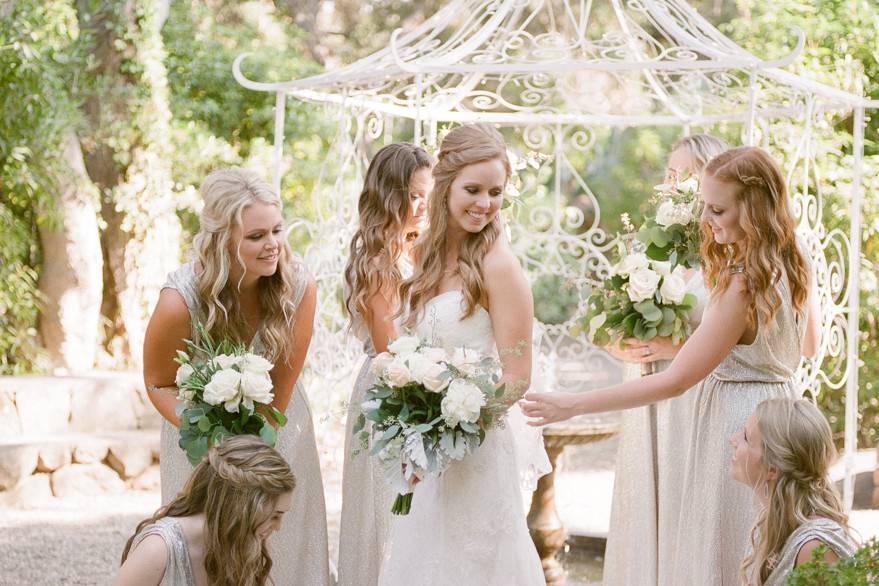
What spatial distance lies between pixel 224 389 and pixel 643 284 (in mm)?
1881

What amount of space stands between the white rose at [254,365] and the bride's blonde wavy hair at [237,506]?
0.29m

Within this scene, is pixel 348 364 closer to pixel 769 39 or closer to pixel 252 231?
pixel 252 231

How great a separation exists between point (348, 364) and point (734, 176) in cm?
413

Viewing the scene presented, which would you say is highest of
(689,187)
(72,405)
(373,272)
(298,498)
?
(689,187)

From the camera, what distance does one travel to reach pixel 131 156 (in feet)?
35.5

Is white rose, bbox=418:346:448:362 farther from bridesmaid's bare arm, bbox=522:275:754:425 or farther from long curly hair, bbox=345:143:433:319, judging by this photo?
long curly hair, bbox=345:143:433:319

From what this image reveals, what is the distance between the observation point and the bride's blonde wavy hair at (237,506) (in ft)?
10.5

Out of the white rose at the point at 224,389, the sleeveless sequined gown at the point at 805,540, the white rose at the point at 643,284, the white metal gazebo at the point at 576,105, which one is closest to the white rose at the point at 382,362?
the white rose at the point at 224,389

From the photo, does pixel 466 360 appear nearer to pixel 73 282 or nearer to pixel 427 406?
pixel 427 406

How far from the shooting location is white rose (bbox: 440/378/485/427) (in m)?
3.14

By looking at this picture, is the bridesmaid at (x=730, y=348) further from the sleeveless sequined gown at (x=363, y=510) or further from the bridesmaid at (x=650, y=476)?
the sleeveless sequined gown at (x=363, y=510)

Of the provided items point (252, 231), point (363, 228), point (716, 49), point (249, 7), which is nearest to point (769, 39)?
point (716, 49)

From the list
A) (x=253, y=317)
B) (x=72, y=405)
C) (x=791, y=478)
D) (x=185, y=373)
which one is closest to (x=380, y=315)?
(x=253, y=317)

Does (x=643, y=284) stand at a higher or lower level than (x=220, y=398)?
higher
